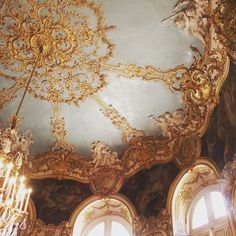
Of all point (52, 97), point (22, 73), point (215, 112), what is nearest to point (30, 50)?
point (22, 73)

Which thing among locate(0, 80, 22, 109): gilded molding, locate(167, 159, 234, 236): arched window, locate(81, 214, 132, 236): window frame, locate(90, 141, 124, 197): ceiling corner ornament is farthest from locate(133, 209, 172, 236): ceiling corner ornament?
locate(0, 80, 22, 109): gilded molding

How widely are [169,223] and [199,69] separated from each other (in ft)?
9.85

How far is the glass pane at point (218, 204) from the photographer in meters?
7.61

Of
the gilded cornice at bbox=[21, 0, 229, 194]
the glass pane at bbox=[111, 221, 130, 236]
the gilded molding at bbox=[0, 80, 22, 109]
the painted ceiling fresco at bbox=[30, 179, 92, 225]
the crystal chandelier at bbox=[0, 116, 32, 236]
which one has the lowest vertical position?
the crystal chandelier at bbox=[0, 116, 32, 236]

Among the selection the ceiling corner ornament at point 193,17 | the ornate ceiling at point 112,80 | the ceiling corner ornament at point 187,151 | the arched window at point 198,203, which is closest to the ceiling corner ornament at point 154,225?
the arched window at point 198,203

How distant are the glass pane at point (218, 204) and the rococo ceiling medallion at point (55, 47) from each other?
3.25 meters

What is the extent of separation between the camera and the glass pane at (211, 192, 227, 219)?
25.0 feet

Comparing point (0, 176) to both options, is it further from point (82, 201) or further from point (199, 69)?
point (199, 69)

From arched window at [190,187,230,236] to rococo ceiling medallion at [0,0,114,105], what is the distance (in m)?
3.13

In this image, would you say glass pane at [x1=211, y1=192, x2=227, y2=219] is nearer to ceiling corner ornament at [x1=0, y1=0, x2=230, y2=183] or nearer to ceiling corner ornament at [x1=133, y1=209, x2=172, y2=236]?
ceiling corner ornament at [x1=133, y1=209, x2=172, y2=236]

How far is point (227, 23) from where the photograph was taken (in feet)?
23.4

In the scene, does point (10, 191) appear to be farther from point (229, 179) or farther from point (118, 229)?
point (229, 179)

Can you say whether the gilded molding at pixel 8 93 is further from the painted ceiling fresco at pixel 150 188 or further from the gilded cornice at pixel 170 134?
the painted ceiling fresco at pixel 150 188

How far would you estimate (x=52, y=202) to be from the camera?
31.8 ft
